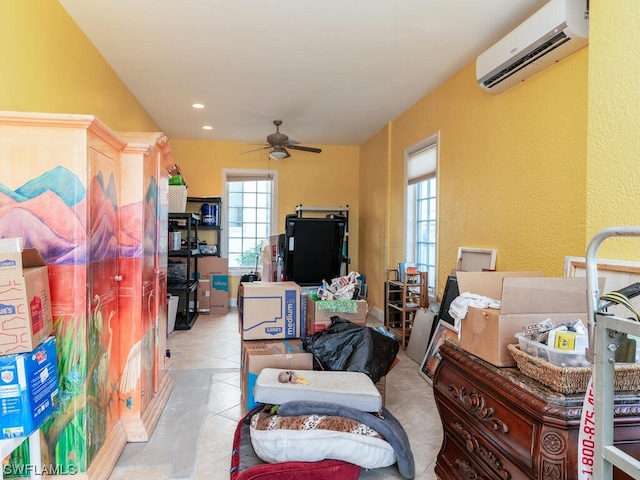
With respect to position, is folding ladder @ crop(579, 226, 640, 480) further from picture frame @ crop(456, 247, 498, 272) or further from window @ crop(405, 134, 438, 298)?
window @ crop(405, 134, 438, 298)

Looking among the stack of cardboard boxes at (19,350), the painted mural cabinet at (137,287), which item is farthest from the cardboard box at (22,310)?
the painted mural cabinet at (137,287)

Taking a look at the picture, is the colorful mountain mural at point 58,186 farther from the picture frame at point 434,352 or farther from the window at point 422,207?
the window at point 422,207

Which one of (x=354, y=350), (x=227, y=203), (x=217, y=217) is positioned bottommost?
(x=354, y=350)

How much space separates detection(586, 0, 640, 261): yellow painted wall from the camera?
159 cm

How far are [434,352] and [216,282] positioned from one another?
395 cm

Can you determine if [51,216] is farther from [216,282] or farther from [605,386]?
[216,282]

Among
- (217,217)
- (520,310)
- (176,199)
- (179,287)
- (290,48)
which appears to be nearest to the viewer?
(520,310)

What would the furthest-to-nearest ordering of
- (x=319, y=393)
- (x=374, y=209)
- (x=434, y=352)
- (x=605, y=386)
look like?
(x=374, y=209)
(x=434, y=352)
(x=319, y=393)
(x=605, y=386)

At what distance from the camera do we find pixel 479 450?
1.56 metres

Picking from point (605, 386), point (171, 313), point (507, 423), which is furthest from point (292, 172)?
point (605, 386)

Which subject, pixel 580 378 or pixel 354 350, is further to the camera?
pixel 354 350

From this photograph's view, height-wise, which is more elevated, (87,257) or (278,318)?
(87,257)

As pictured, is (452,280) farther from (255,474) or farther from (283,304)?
(255,474)

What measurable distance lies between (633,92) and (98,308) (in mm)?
2700
